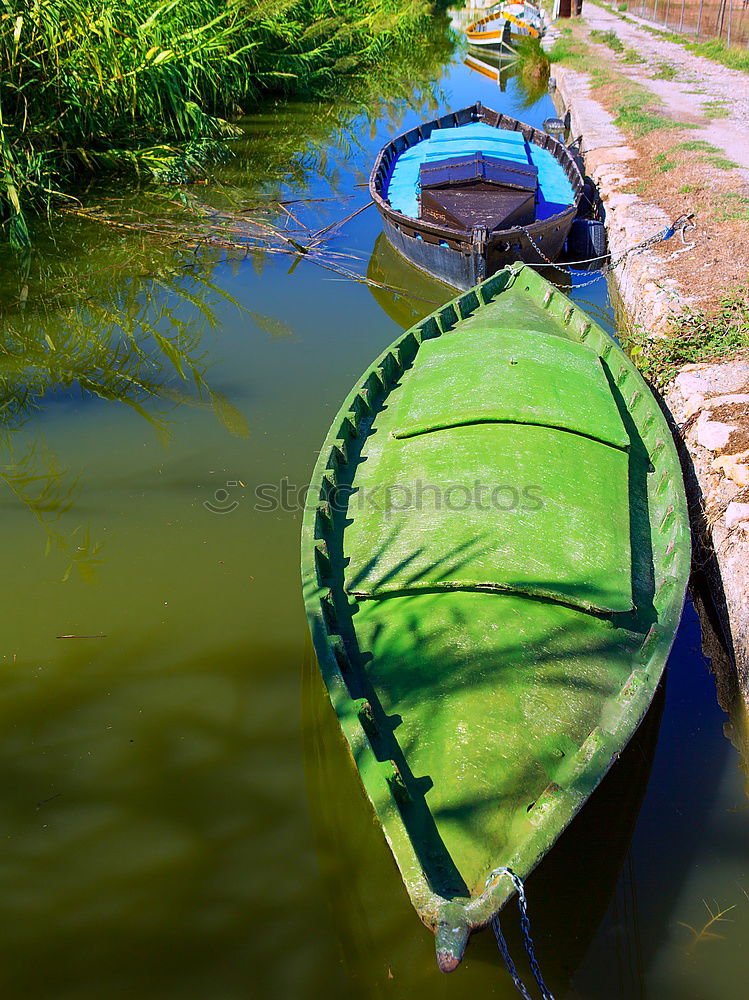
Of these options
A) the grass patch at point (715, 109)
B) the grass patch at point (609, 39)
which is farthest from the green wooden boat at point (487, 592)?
the grass patch at point (609, 39)

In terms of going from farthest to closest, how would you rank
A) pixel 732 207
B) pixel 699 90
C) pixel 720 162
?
1. pixel 699 90
2. pixel 720 162
3. pixel 732 207

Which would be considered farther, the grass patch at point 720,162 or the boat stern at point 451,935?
the grass patch at point 720,162

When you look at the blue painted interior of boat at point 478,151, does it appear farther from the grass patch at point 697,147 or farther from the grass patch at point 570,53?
the grass patch at point 570,53

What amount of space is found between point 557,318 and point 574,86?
57.0 feet

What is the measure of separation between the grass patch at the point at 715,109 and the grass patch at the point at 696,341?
408 inches

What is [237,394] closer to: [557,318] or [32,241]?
[557,318]

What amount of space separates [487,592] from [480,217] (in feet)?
23.5

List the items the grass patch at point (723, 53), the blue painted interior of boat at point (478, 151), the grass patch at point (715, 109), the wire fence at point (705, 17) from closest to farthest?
1. the blue painted interior of boat at point (478, 151)
2. the grass patch at point (715, 109)
3. the grass patch at point (723, 53)
4. the wire fence at point (705, 17)

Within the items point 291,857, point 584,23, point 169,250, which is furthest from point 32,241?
point 584,23

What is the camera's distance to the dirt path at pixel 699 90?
14.0 m

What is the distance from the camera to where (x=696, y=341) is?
7246 millimetres

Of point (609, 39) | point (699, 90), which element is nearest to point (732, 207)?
point (699, 90)

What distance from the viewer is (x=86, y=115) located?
11953 millimetres

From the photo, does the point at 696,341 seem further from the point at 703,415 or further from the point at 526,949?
the point at 526,949
